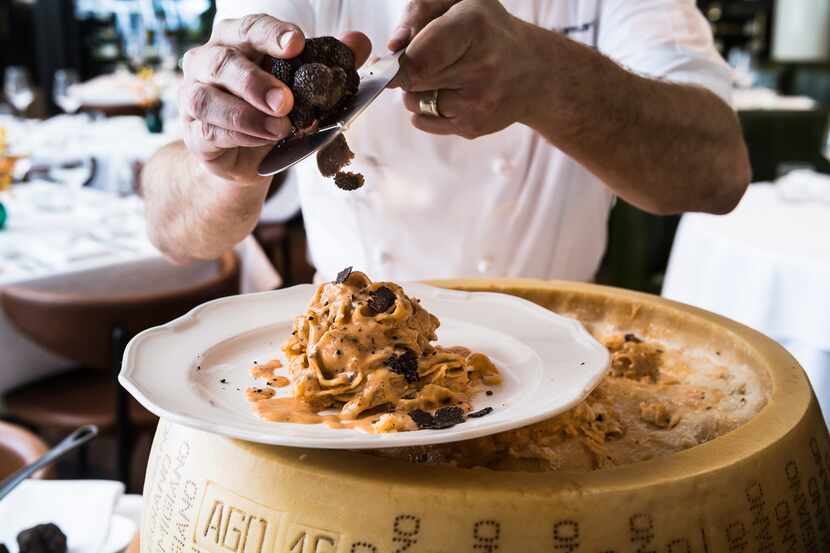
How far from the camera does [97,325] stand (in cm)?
244

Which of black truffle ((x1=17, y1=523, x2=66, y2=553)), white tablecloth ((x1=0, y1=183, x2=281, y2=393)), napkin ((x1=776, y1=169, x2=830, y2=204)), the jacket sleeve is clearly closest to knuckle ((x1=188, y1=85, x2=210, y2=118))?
black truffle ((x1=17, y1=523, x2=66, y2=553))

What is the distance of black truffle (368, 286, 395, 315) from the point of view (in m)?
0.87

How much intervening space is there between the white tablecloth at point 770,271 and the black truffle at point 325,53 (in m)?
1.81

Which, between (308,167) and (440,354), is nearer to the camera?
(440,354)

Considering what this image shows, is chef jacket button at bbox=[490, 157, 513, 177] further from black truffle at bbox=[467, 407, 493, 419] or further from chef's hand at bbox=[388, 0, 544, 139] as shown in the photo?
black truffle at bbox=[467, 407, 493, 419]

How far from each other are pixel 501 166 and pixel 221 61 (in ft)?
3.01

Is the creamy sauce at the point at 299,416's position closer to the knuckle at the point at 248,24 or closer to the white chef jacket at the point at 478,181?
the knuckle at the point at 248,24

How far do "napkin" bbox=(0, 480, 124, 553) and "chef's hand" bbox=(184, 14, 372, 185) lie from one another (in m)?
0.53

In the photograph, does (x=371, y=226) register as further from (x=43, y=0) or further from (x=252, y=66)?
(x=43, y=0)

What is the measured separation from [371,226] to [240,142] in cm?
83

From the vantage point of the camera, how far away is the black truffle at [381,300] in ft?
2.85

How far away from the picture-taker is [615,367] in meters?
1.06

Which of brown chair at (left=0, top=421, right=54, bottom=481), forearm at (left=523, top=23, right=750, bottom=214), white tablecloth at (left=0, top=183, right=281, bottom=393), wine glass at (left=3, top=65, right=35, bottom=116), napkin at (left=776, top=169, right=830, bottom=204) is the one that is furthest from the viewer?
wine glass at (left=3, top=65, right=35, bottom=116)

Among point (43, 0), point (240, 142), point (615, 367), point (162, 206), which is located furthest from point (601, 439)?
point (43, 0)
